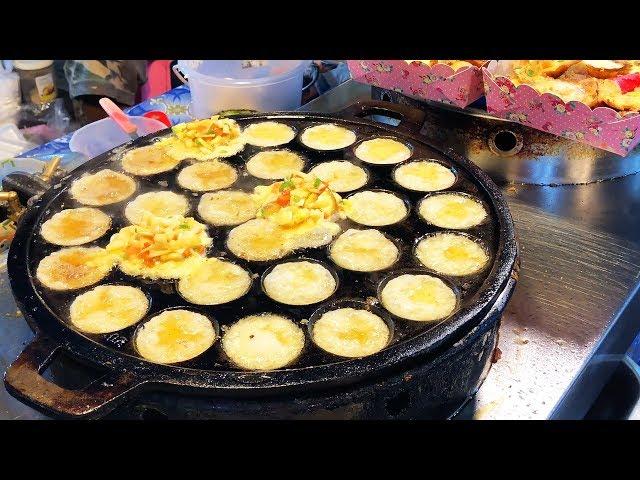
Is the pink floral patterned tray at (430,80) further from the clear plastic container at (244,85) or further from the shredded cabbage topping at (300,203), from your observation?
the shredded cabbage topping at (300,203)

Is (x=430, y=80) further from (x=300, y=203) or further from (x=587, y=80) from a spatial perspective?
(x=300, y=203)

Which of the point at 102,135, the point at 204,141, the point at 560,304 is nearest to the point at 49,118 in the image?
the point at 102,135

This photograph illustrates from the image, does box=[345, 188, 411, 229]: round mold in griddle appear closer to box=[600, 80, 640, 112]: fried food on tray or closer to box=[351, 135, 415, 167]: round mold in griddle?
box=[351, 135, 415, 167]: round mold in griddle

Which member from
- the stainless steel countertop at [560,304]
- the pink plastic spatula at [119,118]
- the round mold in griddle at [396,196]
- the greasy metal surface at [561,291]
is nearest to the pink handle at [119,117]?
the pink plastic spatula at [119,118]

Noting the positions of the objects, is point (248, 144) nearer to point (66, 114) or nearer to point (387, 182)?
point (387, 182)

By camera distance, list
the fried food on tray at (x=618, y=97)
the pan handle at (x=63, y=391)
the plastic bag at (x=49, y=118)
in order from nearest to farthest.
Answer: the pan handle at (x=63, y=391)
the fried food on tray at (x=618, y=97)
the plastic bag at (x=49, y=118)
